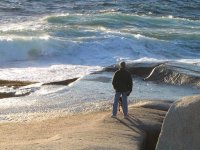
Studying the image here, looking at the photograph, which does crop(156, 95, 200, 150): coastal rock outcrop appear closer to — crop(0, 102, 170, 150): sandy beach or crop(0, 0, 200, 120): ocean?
crop(0, 102, 170, 150): sandy beach

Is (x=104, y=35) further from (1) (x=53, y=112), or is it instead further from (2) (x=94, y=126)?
(2) (x=94, y=126)

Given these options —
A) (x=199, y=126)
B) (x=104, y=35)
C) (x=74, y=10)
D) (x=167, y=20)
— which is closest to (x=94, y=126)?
(x=199, y=126)

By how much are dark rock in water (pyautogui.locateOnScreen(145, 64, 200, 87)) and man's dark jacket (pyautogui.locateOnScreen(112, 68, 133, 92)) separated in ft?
17.6

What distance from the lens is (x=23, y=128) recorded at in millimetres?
13344

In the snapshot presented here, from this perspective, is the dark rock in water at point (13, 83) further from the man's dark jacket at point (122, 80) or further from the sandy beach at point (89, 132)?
the man's dark jacket at point (122, 80)

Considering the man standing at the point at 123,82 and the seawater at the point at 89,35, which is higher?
the man standing at the point at 123,82

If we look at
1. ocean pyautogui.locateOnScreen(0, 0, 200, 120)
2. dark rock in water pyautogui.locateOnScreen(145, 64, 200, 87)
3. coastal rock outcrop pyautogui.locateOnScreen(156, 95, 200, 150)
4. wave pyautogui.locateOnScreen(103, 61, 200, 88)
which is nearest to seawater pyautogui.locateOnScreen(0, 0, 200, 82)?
ocean pyautogui.locateOnScreen(0, 0, 200, 120)

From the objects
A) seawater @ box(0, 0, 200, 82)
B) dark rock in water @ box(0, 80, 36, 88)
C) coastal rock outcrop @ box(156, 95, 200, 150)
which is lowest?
seawater @ box(0, 0, 200, 82)

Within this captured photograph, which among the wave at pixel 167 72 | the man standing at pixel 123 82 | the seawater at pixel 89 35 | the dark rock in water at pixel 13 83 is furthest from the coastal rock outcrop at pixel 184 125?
the seawater at pixel 89 35

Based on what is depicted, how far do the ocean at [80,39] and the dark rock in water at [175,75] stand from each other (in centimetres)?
106

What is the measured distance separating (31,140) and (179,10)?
131 feet

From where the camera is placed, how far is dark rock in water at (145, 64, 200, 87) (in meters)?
18.7

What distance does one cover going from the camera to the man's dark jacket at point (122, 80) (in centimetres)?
1352

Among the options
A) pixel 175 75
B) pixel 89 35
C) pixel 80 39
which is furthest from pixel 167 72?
pixel 89 35
